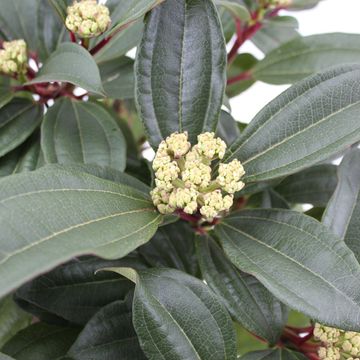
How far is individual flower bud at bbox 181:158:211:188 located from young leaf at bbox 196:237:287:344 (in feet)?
0.45

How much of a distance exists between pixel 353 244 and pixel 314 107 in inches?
7.1

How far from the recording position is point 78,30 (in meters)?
0.83

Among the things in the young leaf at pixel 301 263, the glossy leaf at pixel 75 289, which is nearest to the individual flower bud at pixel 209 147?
the young leaf at pixel 301 263

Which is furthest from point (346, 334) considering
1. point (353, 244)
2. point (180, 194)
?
point (180, 194)

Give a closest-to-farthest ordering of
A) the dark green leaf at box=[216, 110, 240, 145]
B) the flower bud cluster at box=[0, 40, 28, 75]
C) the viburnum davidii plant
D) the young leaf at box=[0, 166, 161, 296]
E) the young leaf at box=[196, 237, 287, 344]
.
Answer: the young leaf at box=[0, 166, 161, 296], the viburnum davidii plant, the young leaf at box=[196, 237, 287, 344], the flower bud cluster at box=[0, 40, 28, 75], the dark green leaf at box=[216, 110, 240, 145]

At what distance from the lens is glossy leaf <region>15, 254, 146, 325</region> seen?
0.87 metres

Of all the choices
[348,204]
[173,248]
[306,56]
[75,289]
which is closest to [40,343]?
[75,289]

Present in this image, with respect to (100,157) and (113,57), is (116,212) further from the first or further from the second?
(113,57)

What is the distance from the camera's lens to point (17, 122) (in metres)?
0.95

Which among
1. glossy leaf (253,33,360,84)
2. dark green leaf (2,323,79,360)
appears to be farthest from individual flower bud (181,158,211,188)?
glossy leaf (253,33,360,84)

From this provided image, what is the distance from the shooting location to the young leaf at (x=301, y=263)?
684 millimetres

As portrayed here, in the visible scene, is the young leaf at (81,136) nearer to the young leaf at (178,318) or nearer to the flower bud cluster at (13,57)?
the flower bud cluster at (13,57)

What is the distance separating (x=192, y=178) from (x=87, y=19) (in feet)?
0.82

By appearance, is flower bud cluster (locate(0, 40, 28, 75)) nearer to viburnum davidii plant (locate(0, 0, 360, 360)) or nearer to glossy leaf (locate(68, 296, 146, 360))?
viburnum davidii plant (locate(0, 0, 360, 360))
